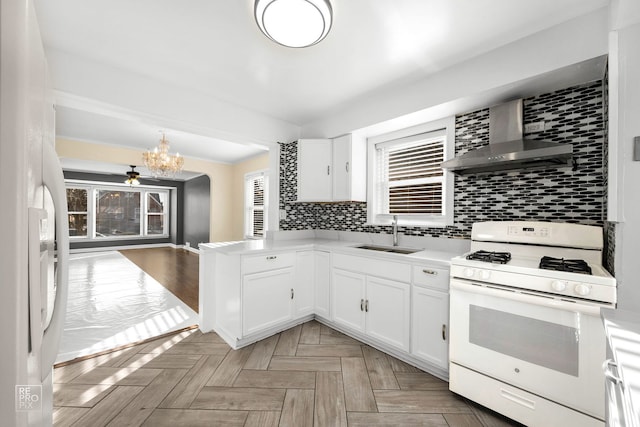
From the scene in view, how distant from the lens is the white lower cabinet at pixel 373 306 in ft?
7.20

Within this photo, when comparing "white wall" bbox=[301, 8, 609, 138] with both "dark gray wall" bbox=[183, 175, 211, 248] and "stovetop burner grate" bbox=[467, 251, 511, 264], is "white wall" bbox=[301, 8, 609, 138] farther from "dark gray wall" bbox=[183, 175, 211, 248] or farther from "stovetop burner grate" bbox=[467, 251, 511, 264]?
→ "dark gray wall" bbox=[183, 175, 211, 248]

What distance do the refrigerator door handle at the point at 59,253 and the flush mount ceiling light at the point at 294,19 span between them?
127cm

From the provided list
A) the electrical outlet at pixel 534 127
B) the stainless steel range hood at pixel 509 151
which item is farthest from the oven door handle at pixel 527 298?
the electrical outlet at pixel 534 127

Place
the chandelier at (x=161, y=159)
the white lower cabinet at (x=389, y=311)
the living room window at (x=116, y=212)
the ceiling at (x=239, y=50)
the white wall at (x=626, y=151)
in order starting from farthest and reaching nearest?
the living room window at (x=116, y=212) → the chandelier at (x=161, y=159) → the white lower cabinet at (x=389, y=311) → the ceiling at (x=239, y=50) → the white wall at (x=626, y=151)

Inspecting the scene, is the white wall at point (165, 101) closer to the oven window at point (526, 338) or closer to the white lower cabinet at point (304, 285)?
the white lower cabinet at point (304, 285)

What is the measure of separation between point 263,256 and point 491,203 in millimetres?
2037

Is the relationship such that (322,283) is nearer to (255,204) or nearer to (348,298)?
(348,298)

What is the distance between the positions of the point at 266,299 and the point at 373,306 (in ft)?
3.30

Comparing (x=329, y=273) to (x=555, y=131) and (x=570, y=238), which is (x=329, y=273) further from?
(x=555, y=131)

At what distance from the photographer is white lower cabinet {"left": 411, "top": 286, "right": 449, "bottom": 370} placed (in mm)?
1940

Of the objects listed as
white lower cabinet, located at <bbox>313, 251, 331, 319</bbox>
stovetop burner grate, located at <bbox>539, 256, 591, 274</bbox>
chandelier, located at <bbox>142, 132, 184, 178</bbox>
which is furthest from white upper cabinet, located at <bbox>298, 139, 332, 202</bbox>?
chandelier, located at <bbox>142, 132, 184, 178</bbox>

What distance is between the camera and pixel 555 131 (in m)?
1.92

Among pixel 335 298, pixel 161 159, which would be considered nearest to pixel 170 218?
pixel 161 159

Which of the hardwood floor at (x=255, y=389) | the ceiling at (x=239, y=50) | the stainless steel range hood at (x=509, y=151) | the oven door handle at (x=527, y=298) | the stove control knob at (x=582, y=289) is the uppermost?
the ceiling at (x=239, y=50)
